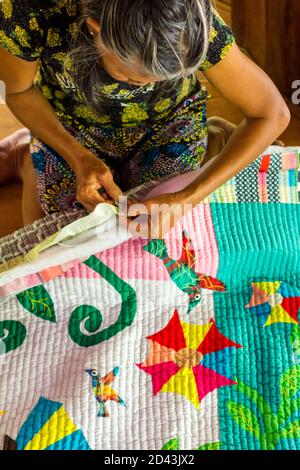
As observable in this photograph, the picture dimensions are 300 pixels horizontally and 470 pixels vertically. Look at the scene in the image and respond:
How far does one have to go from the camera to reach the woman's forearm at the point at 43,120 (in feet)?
3.49

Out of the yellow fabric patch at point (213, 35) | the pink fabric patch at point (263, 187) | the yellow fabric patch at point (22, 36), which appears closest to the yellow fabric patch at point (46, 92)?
the yellow fabric patch at point (22, 36)

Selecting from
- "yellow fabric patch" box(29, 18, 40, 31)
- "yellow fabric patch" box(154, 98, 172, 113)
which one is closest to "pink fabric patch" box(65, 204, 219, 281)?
"yellow fabric patch" box(154, 98, 172, 113)

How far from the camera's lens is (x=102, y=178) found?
3.32 feet

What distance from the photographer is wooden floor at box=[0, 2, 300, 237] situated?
1.44 m

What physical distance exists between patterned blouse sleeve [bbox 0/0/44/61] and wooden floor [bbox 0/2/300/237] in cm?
54

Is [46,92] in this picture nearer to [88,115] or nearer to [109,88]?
[88,115]

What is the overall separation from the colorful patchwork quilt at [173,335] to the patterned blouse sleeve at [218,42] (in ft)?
0.98

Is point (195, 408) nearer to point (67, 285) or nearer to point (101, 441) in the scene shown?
point (101, 441)

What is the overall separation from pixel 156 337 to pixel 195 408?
0.15 meters

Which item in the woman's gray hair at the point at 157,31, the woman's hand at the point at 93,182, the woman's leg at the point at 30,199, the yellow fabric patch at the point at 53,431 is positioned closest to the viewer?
the woman's gray hair at the point at 157,31

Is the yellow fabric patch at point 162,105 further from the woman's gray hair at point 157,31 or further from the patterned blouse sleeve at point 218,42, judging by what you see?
the woman's gray hair at point 157,31

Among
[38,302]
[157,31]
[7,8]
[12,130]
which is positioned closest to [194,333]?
[38,302]

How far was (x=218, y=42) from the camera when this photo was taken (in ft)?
3.09

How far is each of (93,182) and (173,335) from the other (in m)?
0.32
